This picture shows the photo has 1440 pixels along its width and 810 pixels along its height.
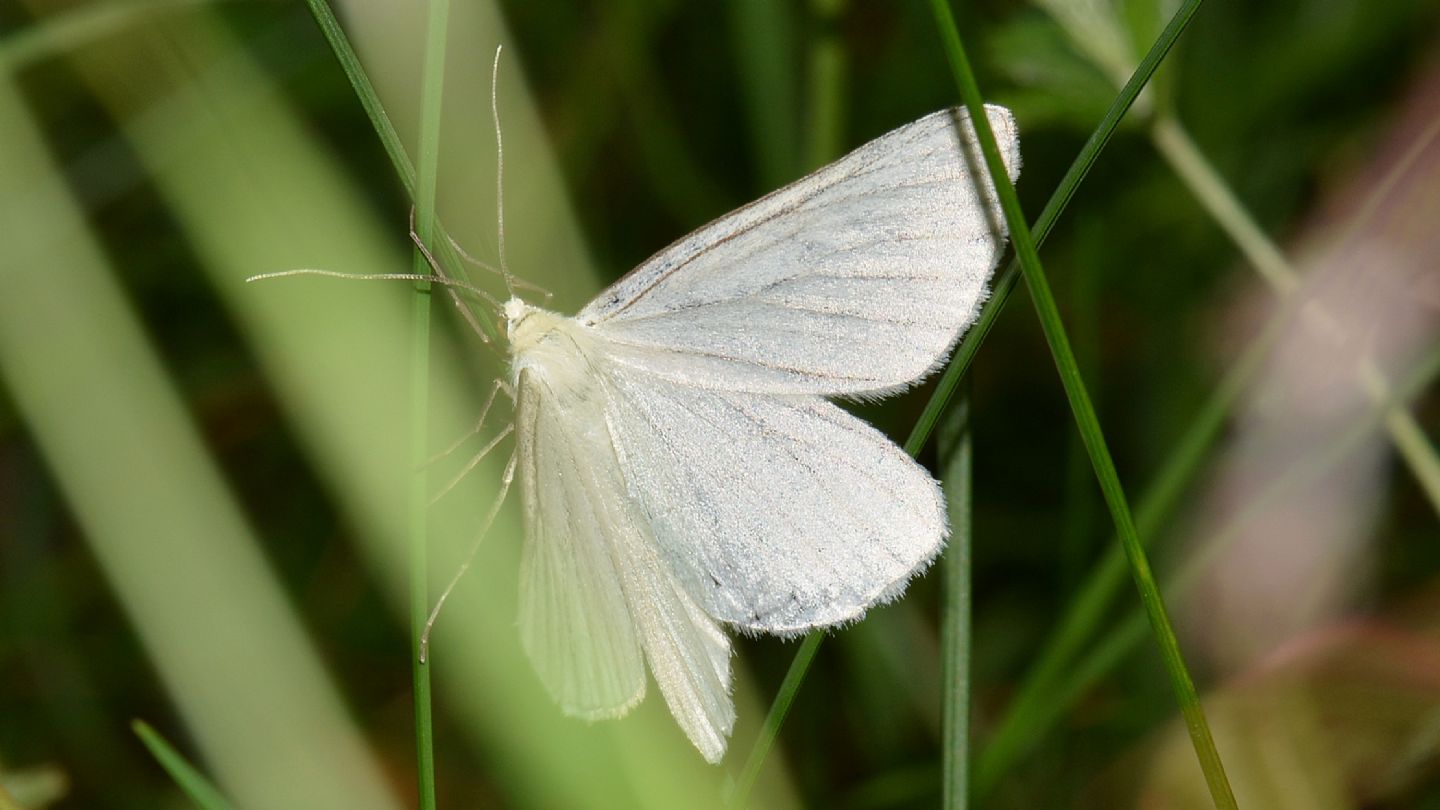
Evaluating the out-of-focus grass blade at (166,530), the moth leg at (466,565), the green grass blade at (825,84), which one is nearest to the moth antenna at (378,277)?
the moth leg at (466,565)

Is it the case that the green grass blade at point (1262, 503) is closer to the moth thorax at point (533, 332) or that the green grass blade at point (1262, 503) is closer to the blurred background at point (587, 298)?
the blurred background at point (587, 298)

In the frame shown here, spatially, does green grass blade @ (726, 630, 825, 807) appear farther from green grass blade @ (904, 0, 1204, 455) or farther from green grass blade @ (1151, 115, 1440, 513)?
green grass blade @ (1151, 115, 1440, 513)

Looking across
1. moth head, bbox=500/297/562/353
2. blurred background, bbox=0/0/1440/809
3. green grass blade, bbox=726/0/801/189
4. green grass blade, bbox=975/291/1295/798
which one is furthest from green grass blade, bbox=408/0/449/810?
green grass blade, bbox=726/0/801/189

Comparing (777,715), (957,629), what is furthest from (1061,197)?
(777,715)

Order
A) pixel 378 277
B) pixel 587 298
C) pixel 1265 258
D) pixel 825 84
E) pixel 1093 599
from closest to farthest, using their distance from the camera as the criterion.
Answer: pixel 378 277
pixel 1093 599
pixel 1265 258
pixel 587 298
pixel 825 84

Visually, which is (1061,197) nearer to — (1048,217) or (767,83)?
(1048,217)

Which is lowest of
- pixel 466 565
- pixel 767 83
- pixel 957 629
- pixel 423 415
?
pixel 957 629

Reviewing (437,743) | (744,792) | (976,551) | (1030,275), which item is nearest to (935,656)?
(976,551)
